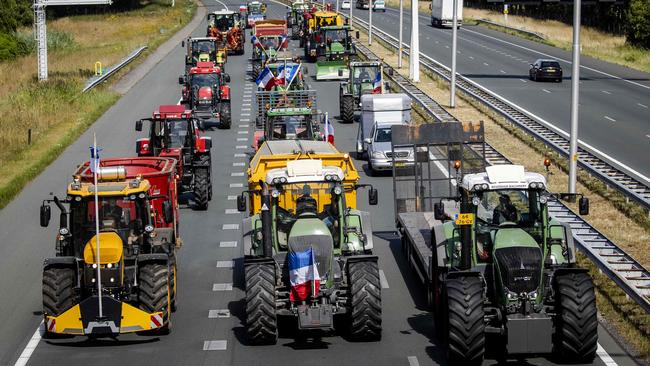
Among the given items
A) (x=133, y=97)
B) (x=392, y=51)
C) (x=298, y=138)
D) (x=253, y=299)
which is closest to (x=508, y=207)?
(x=253, y=299)

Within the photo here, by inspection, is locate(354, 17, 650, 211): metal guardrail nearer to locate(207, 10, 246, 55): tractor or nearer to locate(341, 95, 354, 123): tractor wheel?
locate(341, 95, 354, 123): tractor wheel

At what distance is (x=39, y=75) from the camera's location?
64750 millimetres

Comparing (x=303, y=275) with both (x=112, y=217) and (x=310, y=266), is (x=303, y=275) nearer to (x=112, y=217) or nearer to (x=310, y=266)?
(x=310, y=266)

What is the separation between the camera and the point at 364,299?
18.7 m

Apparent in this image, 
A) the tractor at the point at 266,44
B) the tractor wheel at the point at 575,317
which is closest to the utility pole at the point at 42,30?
the tractor at the point at 266,44

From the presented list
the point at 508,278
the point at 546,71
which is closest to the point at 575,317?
the point at 508,278

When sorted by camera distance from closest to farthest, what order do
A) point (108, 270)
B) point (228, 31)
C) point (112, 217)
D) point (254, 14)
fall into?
point (108, 270) < point (112, 217) < point (228, 31) < point (254, 14)

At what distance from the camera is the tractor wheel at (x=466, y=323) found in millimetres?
17078

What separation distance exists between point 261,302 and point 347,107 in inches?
1180

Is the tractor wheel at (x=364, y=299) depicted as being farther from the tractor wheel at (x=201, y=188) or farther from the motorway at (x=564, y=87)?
the motorway at (x=564, y=87)

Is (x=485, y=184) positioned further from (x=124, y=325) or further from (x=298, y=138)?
(x=298, y=138)

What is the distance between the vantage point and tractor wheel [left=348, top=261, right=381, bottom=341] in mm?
18688

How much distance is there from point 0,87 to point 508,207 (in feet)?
169

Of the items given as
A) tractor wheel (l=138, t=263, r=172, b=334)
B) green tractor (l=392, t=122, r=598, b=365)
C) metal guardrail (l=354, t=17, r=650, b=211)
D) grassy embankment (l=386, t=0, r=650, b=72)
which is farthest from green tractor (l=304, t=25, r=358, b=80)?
tractor wheel (l=138, t=263, r=172, b=334)
